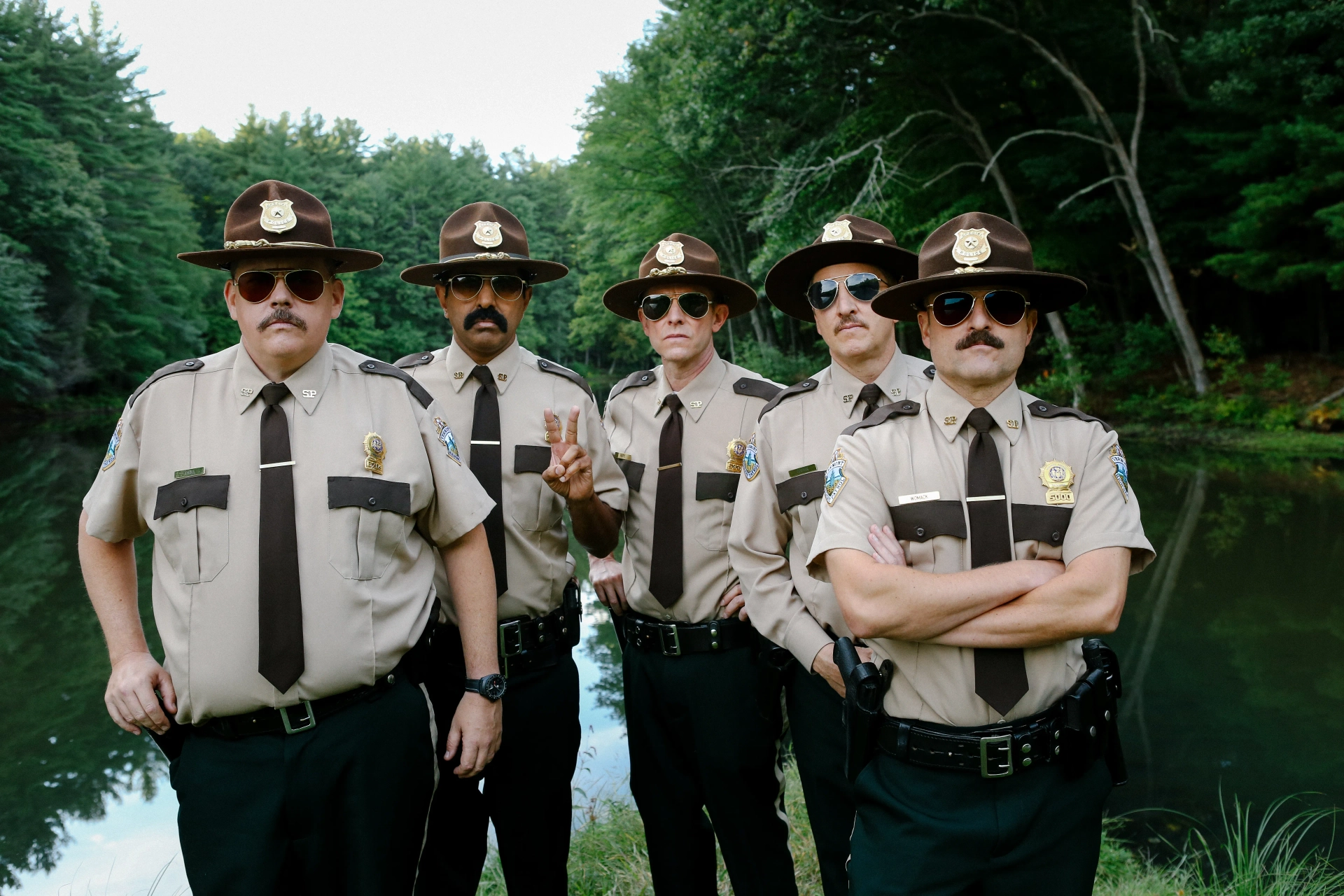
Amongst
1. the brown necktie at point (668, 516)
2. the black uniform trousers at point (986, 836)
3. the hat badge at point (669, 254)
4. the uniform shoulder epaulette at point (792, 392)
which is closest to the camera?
the black uniform trousers at point (986, 836)

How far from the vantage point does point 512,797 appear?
10.4ft

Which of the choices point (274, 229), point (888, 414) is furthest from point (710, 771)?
point (274, 229)

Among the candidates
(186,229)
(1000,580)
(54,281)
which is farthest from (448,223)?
(186,229)

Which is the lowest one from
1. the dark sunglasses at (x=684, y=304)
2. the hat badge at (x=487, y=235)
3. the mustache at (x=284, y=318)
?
the mustache at (x=284, y=318)

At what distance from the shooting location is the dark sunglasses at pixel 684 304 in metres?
3.74

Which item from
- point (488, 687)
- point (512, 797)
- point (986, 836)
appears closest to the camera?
point (986, 836)

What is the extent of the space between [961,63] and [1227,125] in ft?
16.0

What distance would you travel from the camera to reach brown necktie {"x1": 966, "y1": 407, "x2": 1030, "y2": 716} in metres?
2.17

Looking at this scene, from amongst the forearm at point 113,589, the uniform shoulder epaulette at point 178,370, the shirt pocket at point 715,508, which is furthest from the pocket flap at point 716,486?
the forearm at point 113,589

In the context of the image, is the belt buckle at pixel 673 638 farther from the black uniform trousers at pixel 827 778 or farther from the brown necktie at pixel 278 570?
the brown necktie at pixel 278 570

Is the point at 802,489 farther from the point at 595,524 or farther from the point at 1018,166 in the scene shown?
the point at 1018,166

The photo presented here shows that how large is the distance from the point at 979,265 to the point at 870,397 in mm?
900

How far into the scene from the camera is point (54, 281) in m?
28.9

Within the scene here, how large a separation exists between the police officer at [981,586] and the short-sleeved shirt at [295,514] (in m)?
1.14
